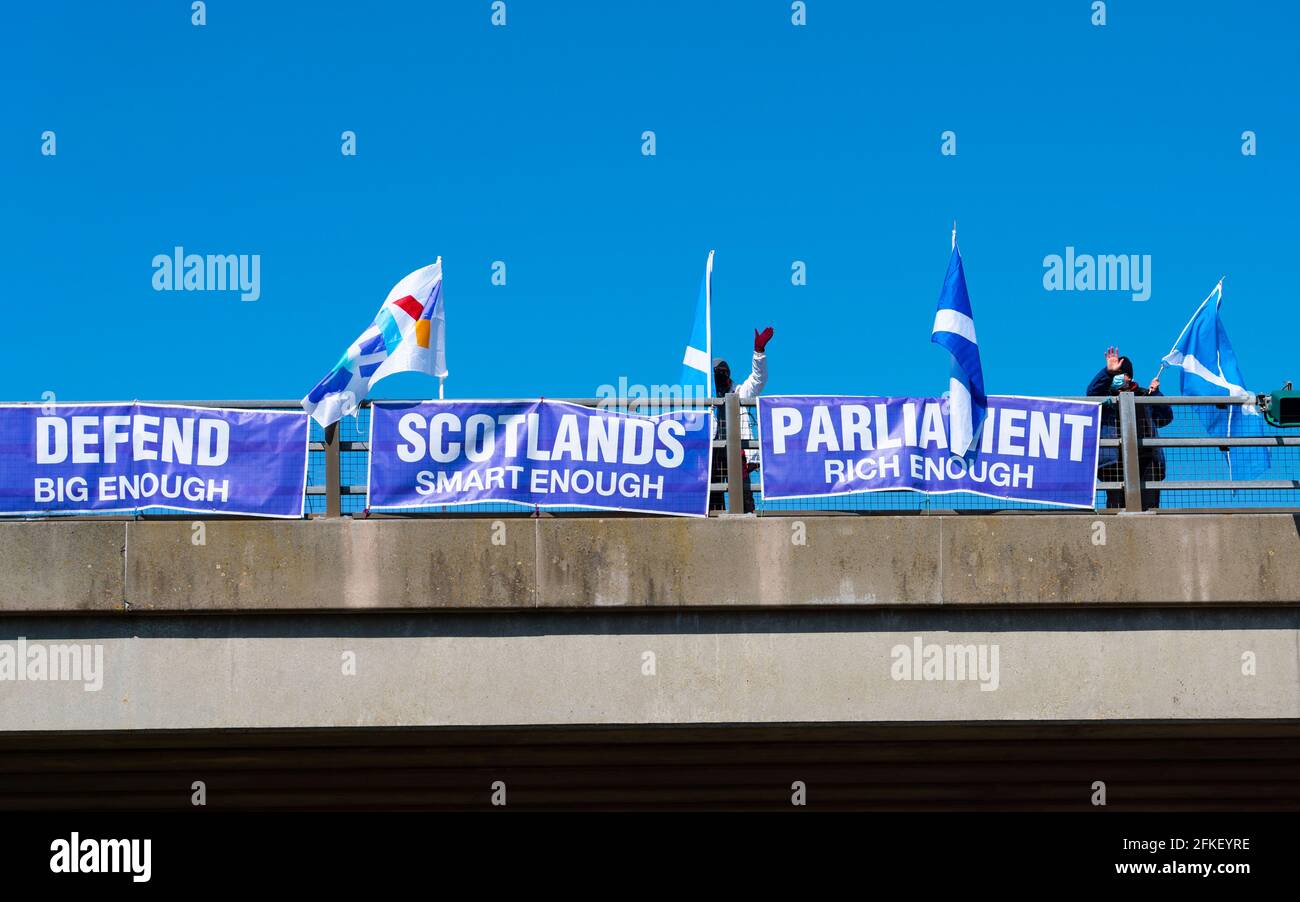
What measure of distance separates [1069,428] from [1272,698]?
2460mm

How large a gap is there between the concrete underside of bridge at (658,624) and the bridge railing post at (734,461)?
1.64 ft

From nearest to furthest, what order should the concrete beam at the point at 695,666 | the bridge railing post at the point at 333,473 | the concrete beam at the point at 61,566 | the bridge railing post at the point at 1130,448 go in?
the concrete beam at the point at 61,566 < the concrete beam at the point at 695,666 < the bridge railing post at the point at 333,473 < the bridge railing post at the point at 1130,448

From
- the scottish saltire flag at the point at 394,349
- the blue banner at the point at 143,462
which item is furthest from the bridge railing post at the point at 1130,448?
the blue banner at the point at 143,462

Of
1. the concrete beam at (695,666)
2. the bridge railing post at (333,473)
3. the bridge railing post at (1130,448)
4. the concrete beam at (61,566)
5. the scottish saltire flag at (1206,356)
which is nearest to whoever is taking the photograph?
the concrete beam at (61,566)

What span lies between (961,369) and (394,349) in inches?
180

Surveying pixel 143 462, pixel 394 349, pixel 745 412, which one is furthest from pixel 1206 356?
pixel 143 462

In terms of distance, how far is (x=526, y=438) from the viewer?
10648 millimetres

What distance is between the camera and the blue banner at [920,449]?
10.6 meters

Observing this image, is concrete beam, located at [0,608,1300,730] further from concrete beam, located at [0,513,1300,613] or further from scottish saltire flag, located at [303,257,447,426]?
scottish saltire flag, located at [303,257,447,426]

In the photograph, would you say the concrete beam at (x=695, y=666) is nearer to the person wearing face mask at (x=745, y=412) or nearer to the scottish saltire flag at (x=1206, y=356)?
the person wearing face mask at (x=745, y=412)
